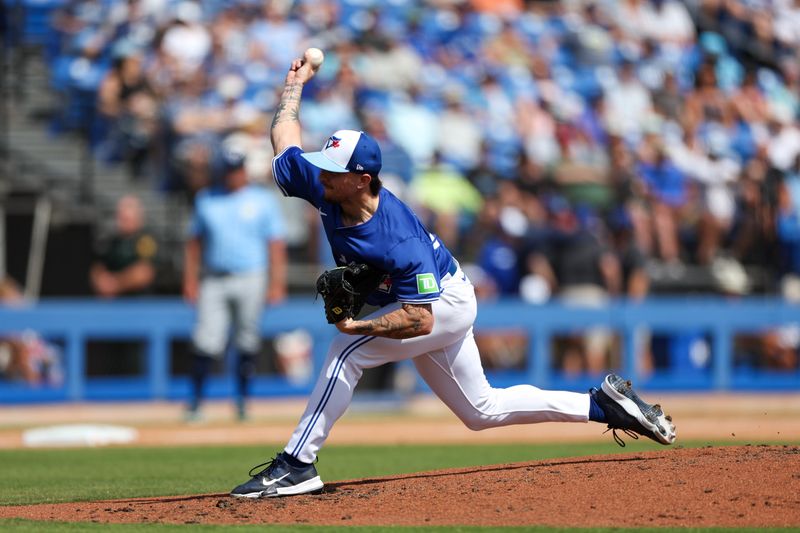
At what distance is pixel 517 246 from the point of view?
1398cm

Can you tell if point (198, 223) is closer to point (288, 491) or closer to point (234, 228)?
point (234, 228)

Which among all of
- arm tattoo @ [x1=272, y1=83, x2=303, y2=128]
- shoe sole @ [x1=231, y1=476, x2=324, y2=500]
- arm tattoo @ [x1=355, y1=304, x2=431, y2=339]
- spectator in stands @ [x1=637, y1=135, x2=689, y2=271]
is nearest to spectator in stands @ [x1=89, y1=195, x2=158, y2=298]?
spectator in stands @ [x1=637, y1=135, x2=689, y2=271]

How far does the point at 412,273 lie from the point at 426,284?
0.09m

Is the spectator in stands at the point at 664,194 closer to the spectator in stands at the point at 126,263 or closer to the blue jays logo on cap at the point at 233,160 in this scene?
the blue jays logo on cap at the point at 233,160

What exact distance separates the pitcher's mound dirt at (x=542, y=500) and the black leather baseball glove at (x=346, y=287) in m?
0.91

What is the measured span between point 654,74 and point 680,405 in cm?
627

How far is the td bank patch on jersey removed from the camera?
5.80m

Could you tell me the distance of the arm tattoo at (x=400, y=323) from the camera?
5.76 metres

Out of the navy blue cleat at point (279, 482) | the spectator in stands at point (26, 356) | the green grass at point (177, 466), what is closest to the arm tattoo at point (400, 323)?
the navy blue cleat at point (279, 482)

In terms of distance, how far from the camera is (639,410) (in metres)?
6.53

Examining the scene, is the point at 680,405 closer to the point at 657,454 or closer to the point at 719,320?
the point at 719,320

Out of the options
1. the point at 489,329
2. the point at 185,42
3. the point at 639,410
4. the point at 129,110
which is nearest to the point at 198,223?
the point at 129,110

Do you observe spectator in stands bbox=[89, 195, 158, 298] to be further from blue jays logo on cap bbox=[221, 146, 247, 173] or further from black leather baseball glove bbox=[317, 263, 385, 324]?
black leather baseball glove bbox=[317, 263, 385, 324]

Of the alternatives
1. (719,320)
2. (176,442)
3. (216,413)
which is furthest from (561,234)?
(176,442)
